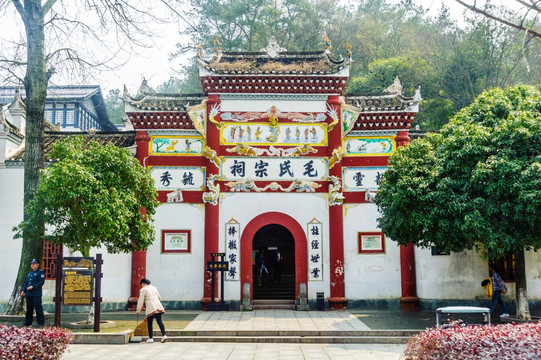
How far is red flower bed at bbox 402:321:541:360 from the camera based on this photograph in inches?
265

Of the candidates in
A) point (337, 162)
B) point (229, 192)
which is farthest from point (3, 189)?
point (337, 162)

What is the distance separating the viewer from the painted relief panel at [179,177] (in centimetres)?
1798

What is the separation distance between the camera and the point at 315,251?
58.0 feet

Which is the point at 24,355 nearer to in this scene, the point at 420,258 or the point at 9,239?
the point at 9,239

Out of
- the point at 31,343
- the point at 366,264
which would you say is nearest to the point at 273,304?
the point at 366,264

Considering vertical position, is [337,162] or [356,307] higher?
[337,162]

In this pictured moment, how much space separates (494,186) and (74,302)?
1108 cm

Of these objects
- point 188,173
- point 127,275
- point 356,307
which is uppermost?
point 188,173

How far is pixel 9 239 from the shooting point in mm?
17328

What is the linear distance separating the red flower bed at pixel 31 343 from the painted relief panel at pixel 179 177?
32.3 ft

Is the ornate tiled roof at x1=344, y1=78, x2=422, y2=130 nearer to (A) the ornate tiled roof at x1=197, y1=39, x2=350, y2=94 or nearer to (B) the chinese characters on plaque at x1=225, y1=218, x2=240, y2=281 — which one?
(A) the ornate tiled roof at x1=197, y1=39, x2=350, y2=94

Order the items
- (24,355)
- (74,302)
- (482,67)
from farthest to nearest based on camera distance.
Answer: (482,67), (74,302), (24,355)

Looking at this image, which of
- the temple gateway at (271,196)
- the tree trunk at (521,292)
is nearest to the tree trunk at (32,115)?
the temple gateway at (271,196)

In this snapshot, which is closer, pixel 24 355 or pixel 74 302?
pixel 24 355
